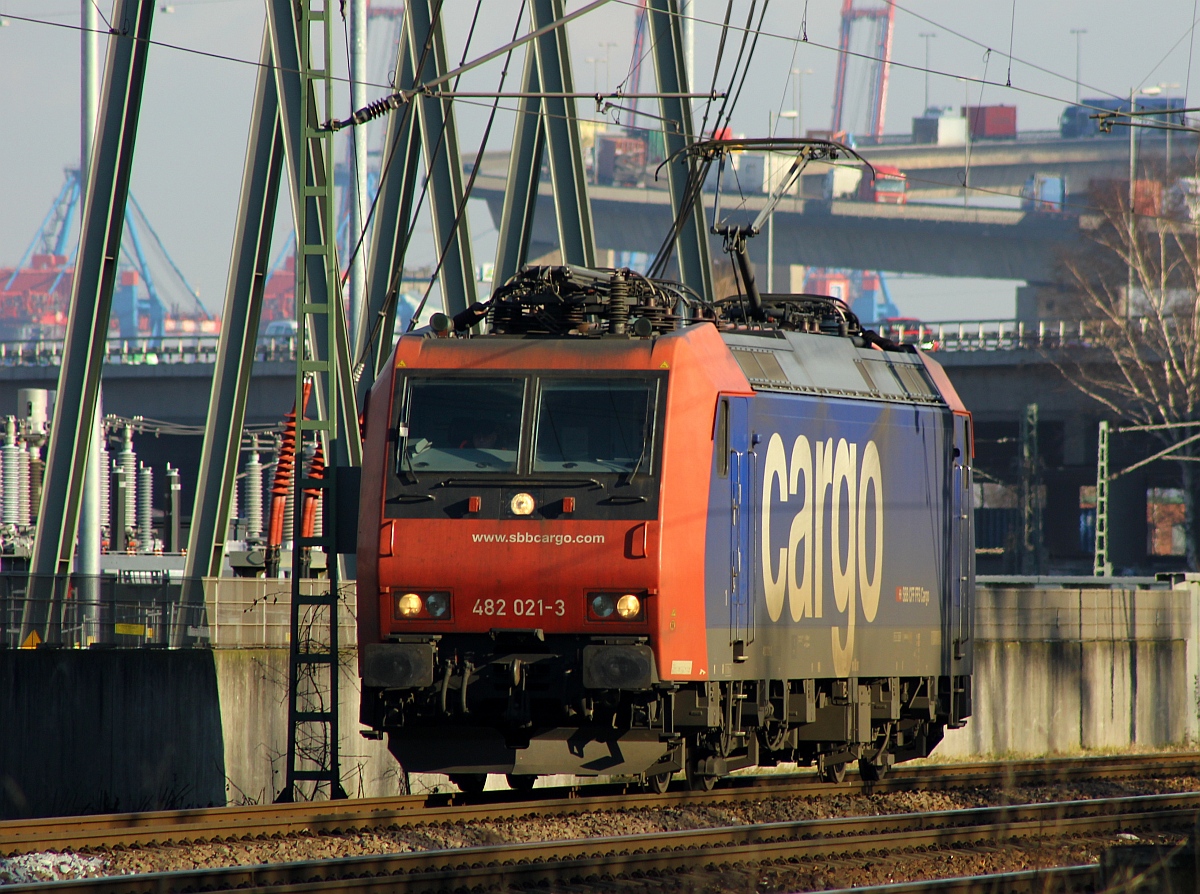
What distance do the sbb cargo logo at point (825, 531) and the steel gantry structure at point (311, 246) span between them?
4234mm

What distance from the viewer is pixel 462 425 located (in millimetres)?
13508

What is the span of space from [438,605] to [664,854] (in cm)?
272

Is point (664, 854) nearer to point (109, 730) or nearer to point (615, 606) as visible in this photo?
point (615, 606)

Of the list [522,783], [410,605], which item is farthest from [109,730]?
[410,605]

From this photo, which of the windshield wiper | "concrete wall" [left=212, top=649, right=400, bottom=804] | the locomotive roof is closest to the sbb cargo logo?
the locomotive roof

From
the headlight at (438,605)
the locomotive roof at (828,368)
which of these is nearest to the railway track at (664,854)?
the headlight at (438,605)

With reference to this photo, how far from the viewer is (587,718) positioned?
12.9m

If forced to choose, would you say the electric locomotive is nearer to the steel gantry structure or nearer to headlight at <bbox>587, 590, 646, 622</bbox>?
headlight at <bbox>587, 590, 646, 622</bbox>

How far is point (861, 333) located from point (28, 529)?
1276 inches

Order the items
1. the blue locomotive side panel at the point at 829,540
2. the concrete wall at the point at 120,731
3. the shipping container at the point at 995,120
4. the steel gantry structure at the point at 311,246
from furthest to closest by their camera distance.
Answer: the shipping container at the point at 995,120
the steel gantry structure at the point at 311,246
the concrete wall at the point at 120,731
the blue locomotive side panel at the point at 829,540

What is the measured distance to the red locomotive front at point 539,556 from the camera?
12828 millimetres

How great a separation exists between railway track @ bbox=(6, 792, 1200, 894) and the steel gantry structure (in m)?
4.49

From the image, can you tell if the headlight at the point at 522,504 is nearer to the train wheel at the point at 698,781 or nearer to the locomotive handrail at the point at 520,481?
the locomotive handrail at the point at 520,481

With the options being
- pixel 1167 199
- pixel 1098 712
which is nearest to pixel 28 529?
pixel 1098 712
